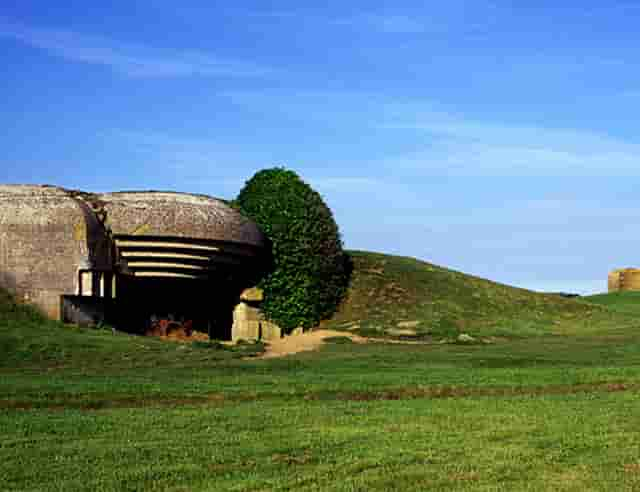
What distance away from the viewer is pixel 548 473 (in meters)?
8.62

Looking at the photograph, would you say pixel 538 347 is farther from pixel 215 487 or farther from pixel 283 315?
pixel 215 487

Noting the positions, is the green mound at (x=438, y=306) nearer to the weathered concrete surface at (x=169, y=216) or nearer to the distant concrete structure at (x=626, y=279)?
the weathered concrete surface at (x=169, y=216)

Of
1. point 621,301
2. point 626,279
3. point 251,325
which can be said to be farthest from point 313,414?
point 626,279

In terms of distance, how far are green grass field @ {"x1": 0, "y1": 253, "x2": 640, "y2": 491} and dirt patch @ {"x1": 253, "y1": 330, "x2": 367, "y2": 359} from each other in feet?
1.84

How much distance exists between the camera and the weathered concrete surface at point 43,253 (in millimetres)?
24797

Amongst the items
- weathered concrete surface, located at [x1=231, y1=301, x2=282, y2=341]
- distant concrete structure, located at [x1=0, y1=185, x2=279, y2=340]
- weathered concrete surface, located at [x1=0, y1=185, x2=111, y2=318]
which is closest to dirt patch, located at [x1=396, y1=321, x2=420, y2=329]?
weathered concrete surface, located at [x1=231, y1=301, x2=282, y2=341]

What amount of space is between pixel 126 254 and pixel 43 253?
2.27 meters

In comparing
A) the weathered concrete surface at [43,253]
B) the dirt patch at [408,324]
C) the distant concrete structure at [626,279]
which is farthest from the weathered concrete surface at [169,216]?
the distant concrete structure at [626,279]

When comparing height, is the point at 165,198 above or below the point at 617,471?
above

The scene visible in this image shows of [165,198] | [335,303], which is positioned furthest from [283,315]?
[165,198]

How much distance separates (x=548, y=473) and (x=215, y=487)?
2.92 metres

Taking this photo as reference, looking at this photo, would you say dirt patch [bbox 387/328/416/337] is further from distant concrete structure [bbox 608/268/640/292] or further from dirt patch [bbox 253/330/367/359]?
distant concrete structure [bbox 608/268/640/292]

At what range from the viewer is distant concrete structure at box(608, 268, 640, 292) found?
2082 inches

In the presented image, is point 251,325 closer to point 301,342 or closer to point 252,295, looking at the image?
point 252,295
